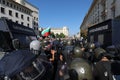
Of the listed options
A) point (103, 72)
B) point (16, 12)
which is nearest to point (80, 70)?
point (103, 72)

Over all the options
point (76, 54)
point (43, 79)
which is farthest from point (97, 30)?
point (43, 79)

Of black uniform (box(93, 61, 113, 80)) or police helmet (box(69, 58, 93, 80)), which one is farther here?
police helmet (box(69, 58, 93, 80))

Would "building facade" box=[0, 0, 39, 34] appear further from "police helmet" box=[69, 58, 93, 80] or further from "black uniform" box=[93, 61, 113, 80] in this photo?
"black uniform" box=[93, 61, 113, 80]

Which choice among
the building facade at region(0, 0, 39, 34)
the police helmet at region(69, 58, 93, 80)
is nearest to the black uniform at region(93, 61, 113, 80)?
the police helmet at region(69, 58, 93, 80)

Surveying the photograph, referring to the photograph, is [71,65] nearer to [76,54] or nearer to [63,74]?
[63,74]

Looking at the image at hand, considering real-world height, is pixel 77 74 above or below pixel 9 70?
below

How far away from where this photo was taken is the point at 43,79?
440 cm

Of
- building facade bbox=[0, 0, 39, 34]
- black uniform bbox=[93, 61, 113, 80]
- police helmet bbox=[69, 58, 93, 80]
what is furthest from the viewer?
building facade bbox=[0, 0, 39, 34]

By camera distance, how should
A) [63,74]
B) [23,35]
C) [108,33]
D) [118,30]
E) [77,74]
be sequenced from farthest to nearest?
[108,33], [118,30], [23,35], [77,74], [63,74]

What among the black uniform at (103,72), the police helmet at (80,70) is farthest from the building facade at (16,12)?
the black uniform at (103,72)

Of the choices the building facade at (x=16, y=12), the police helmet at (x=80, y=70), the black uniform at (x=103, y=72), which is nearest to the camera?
the black uniform at (x=103, y=72)

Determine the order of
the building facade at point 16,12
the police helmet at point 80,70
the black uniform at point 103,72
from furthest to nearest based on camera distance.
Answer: the building facade at point 16,12
the police helmet at point 80,70
the black uniform at point 103,72

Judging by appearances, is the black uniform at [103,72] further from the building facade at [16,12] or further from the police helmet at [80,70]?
the building facade at [16,12]

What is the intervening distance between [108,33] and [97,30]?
353cm
